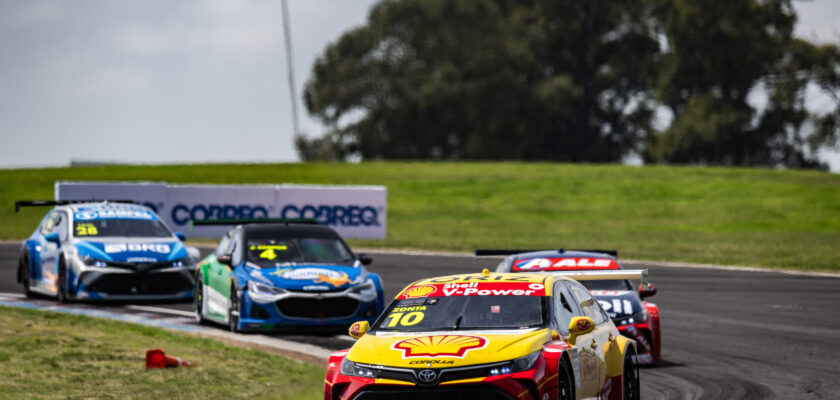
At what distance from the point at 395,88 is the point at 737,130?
19.8 m

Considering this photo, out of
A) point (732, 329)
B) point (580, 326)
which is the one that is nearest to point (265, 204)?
point (732, 329)

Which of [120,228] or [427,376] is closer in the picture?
[427,376]

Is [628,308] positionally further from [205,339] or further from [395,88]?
[395,88]

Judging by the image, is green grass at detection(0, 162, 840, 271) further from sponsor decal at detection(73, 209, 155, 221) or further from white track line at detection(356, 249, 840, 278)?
sponsor decal at detection(73, 209, 155, 221)

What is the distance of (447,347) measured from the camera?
8.70 meters

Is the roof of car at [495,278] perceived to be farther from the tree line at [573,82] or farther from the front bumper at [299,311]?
the tree line at [573,82]

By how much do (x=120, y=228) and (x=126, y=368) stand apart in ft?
22.6

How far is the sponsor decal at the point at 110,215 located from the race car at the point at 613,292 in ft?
22.5

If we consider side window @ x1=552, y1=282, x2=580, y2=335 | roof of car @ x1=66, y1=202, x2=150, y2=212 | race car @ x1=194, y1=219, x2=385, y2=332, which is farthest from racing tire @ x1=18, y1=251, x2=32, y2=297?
side window @ x1=552, y1=282, x2=580, y2=335

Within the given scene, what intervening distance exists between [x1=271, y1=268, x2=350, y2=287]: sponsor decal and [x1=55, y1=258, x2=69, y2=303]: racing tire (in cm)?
439

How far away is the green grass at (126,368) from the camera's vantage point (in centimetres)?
1184

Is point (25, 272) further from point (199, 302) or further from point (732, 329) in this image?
point (732, 329)

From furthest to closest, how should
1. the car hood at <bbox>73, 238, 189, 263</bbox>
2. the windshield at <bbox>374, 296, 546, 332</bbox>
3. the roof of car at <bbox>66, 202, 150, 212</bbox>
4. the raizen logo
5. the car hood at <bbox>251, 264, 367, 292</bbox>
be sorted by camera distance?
the raizen logo < the roof of car at <bbox>66, 202, 150, 212</bbox> < the car hood at <bbox>73, 238, 189, 263</bbox> < the car hood at <bbox>251, 264, 367, 292</bbox> < the windshield at <bbox>374, 296, 546, 332</bbox>

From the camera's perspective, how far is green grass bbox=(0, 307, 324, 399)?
11.8 meters
